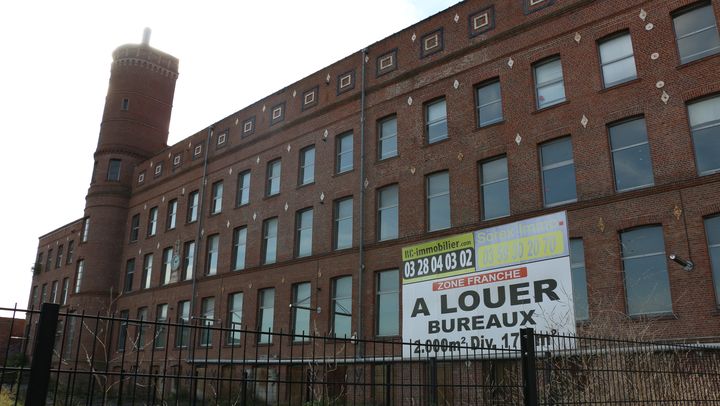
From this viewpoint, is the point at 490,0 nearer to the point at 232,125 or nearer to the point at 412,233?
the point at 412,233

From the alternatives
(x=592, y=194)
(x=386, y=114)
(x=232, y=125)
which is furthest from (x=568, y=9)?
(x=232, y=125)

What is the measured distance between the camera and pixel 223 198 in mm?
31641

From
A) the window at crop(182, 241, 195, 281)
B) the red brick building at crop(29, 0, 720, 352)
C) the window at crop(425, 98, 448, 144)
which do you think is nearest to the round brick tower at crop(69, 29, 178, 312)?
the red brick building at crop(29, 0, 720, 352)

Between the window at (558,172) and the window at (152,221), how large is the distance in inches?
991

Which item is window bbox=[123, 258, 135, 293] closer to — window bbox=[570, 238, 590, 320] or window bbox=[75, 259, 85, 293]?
window bbox=[75, 259, 85, 293]

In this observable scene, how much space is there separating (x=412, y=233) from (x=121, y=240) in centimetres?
2392

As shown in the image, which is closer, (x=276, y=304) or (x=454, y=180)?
(x=454, y=180)

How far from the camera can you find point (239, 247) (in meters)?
30.1

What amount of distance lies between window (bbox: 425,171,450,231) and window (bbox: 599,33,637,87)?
6.34 metres

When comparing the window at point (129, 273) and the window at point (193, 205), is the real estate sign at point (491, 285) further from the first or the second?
the window at point (129, 273)

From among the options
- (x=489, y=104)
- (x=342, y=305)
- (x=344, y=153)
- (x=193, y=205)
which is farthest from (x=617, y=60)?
(x=193, y=205)

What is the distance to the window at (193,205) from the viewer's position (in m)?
33.5

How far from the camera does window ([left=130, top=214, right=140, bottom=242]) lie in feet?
126

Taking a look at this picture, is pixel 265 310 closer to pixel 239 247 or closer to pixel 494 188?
pixel 239 247
